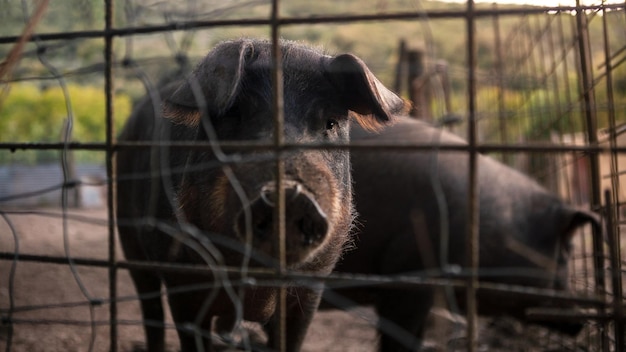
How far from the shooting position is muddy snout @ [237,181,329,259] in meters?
2.19

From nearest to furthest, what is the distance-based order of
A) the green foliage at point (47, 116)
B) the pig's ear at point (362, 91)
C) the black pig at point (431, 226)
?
the pig's ear at point (362, 91)
the black pig at point (431, 226)
the green foliage at point (47, 116)

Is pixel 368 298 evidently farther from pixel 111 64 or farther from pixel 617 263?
pixel 111 64

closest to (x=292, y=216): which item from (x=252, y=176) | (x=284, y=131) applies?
(x=252, y=176)

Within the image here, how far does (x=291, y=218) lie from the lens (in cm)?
221

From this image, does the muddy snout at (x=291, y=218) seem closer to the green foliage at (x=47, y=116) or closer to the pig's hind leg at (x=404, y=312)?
the pig's hind leg at (x=404, y=312)

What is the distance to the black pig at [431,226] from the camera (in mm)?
5465

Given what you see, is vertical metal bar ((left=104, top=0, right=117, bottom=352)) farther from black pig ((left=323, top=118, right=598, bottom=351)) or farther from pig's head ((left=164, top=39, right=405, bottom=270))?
black pig ((left=323, top=118, right=598, bottom=351))

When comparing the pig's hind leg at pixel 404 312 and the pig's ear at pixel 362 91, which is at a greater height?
the pig's ear at pixel 362 91

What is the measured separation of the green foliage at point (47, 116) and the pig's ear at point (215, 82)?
57.5ft

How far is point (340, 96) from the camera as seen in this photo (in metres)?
2.96

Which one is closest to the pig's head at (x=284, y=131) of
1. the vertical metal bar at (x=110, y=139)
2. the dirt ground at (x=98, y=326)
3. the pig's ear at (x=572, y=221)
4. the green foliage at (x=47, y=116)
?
the vertical metal bar at (x=110, y=139)

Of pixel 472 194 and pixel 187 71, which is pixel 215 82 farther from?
pixel 187 71

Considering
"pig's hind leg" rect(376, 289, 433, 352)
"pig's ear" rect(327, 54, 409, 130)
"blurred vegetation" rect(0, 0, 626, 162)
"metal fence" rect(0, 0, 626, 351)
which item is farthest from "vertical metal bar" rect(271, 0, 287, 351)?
"pig's hind leg" rect(376, 289, 433, 352)

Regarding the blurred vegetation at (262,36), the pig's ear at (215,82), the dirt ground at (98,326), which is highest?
the blurred vegetation at (262,36)
